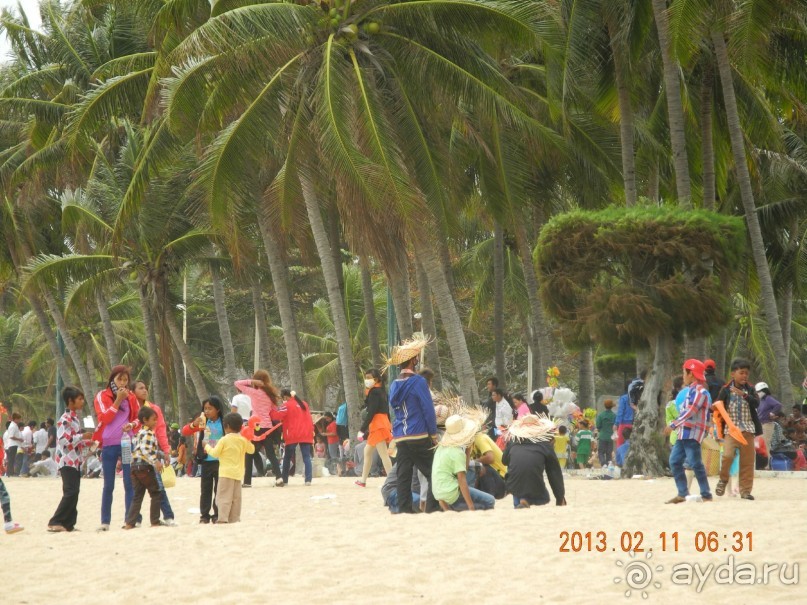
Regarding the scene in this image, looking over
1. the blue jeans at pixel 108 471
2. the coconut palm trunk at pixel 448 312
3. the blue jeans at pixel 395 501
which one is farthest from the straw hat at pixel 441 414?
the coconut palm trunk at pixel 448 312

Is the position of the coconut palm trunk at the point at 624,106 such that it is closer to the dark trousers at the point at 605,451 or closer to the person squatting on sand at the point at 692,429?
the dark trousers at the point at 605,451

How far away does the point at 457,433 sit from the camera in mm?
11617

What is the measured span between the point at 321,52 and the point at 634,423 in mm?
7877

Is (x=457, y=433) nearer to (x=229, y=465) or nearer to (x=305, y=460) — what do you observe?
(x=229, y=465)

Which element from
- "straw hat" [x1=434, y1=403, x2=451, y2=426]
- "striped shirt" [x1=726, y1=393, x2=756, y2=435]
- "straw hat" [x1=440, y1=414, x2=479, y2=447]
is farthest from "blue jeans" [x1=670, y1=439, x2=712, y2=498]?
"straw hat" [x1=434, y1=403, x2=451, y2=426]

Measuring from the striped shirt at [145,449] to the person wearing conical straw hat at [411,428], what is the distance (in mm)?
2377

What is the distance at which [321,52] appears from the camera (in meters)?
19.8

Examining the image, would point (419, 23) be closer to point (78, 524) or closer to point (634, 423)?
point (634, 423)

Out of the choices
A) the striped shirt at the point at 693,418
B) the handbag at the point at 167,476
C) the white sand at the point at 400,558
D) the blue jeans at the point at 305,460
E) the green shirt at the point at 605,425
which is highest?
the green shirt at the point at 605,425

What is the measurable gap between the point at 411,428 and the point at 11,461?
2048 centimetres

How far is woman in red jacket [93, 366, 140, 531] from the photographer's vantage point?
11922mm

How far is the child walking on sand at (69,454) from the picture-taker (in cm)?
1182

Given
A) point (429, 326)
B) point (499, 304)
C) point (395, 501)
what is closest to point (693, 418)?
point (395, 501)

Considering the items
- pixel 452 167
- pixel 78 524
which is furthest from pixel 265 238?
pixel 78 524
